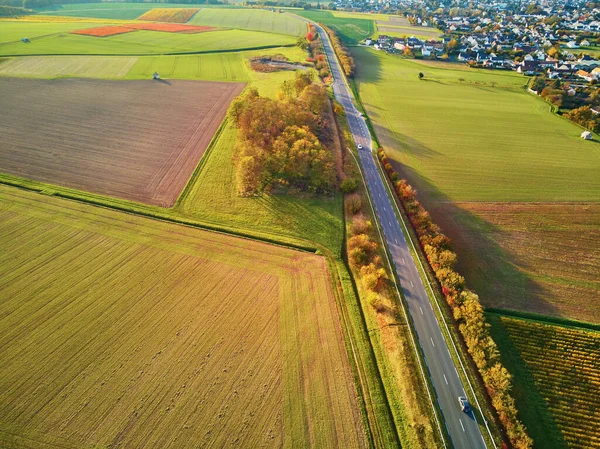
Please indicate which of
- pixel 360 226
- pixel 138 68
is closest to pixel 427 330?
pixel 360 226

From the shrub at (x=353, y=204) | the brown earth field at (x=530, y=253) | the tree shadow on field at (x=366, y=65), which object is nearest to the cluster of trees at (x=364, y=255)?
the shrub at (x=353, y=204)

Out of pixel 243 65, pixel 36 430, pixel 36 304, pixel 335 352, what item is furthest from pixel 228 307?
pixel 243 65

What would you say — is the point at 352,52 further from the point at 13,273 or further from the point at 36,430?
the point at 36,430

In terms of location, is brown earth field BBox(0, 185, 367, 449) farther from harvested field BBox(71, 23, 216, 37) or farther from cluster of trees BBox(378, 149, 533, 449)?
harvested field BBox(71, 23, 216, 37)

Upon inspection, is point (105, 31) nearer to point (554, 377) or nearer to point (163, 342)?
point (163, 342)

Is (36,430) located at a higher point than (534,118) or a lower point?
lower
